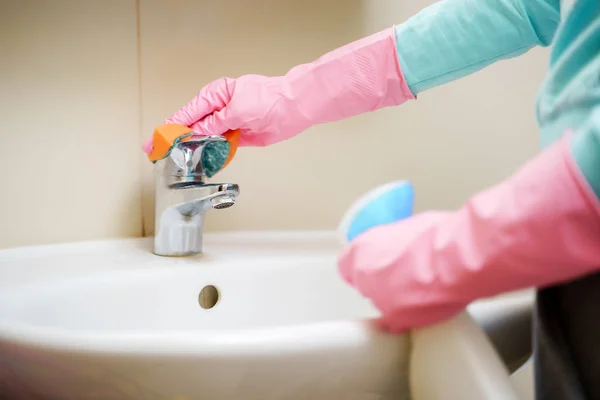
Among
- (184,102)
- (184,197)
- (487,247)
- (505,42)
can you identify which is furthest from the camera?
(184,102)

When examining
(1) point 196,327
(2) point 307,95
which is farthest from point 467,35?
(1) point 196,327

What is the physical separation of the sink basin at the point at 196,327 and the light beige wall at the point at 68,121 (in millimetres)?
38

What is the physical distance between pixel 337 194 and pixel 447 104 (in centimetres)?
23

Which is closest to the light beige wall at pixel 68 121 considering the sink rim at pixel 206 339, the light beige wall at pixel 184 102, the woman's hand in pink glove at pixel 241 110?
the light beige wall at pixel 184 102

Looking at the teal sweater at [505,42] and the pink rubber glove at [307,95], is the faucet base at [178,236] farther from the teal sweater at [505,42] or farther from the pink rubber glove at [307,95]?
the teal sweater at [505,42]

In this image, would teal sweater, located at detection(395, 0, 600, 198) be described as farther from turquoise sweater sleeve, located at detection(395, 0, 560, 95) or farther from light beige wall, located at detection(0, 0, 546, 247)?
light beige wall, located at detection(0, 0, 546, 247)

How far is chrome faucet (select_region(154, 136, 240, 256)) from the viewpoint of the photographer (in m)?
0.57

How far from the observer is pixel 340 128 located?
2.54ft

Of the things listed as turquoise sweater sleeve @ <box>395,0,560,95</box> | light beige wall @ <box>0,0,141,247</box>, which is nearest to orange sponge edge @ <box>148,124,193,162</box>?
light beige wall @ <box>0,0,141,247</box>

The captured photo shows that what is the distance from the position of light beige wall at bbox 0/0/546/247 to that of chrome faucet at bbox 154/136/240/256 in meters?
0.10

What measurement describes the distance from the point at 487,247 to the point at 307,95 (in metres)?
0.36

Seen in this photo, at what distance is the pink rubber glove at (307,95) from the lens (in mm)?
535

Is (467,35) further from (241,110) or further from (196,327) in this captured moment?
(196,327)

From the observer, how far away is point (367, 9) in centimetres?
76
